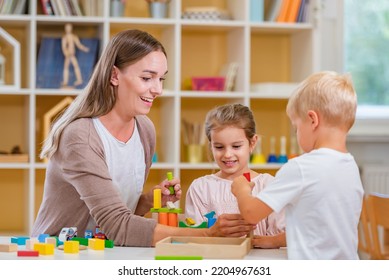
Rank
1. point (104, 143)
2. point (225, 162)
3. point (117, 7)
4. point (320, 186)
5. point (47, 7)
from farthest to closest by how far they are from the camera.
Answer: point (117, 7)
point (47, 7)
point (225, 162)
point (104, 143)
point (320, 186)

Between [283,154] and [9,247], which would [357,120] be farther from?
[9,247]

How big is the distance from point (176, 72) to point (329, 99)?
227 centimetres

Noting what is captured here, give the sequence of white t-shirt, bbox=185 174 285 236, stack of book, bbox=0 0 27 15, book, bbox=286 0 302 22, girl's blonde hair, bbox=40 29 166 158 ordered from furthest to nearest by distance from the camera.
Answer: book, bbox=286 0 302 22 < stack of book, bbox=0 0 27 15 < white t-shirt, bbox=185 174 285 236 < girl's blonde hair, bbox=40 29 166 158

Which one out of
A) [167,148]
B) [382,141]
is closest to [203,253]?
[167,148]

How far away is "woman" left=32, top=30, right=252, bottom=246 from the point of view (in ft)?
5.94

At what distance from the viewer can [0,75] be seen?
11.9 ft

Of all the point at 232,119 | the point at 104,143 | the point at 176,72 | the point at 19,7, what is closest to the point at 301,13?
the point at 176,72

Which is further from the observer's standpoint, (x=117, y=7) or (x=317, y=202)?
(x=117, y=7)

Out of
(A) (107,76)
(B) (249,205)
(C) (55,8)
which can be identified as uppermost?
(C) (55,8)

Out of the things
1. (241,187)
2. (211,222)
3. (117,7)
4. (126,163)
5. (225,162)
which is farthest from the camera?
(117,7)

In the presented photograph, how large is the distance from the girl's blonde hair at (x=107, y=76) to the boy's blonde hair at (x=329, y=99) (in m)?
0.56

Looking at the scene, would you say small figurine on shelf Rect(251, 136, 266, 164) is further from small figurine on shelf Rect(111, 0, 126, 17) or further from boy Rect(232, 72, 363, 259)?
boy Rect(232, 72, 363, 259)

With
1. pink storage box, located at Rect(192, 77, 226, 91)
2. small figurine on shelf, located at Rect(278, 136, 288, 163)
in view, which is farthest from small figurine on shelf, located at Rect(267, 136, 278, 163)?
pink storage box, located at Rect(192, 77, 226, 91)

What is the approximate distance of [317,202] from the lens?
1454 millimetres
